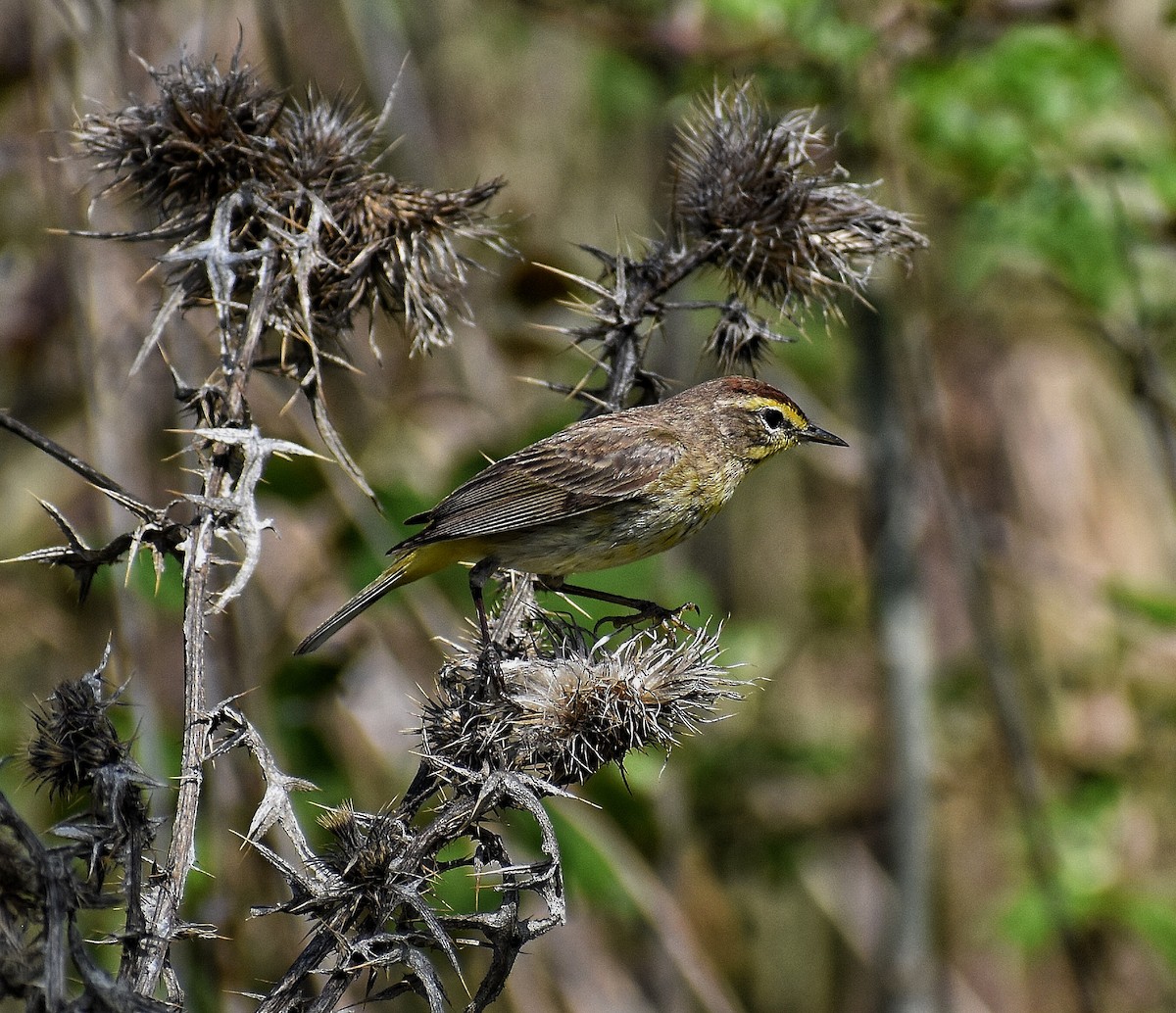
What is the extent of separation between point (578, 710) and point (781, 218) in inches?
66.8

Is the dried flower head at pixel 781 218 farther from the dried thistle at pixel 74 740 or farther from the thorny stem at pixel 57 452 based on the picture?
the dried thistle at pixel 74 740

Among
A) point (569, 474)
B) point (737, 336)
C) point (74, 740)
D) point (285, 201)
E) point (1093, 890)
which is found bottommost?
point (1093, 890)

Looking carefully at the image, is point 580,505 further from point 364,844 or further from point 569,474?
point 364,844

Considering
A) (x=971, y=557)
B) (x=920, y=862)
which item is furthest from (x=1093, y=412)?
(x=920, y=862)

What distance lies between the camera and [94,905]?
2.34 m

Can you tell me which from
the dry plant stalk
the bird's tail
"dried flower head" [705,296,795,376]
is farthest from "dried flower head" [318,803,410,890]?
"dried flower head" [705,296,795,376]

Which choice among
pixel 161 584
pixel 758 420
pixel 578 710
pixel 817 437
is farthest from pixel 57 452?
pixel 817 437

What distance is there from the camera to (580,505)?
455 cm

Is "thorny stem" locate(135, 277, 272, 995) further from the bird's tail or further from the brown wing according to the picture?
the brown wing

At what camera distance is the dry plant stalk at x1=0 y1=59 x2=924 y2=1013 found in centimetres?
250

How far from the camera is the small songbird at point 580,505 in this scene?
14.6 ft

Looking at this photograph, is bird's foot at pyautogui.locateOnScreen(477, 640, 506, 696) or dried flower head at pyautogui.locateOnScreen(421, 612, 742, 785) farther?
bird's foot at pyautogui.locateOnScreen(477, 640, 506, 696)

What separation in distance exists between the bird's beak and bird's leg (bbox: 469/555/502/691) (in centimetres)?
141

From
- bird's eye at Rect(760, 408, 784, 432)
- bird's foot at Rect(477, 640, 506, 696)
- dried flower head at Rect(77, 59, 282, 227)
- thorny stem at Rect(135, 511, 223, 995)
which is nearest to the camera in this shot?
thorny stem at Rect(135, 511, 223, 995)
